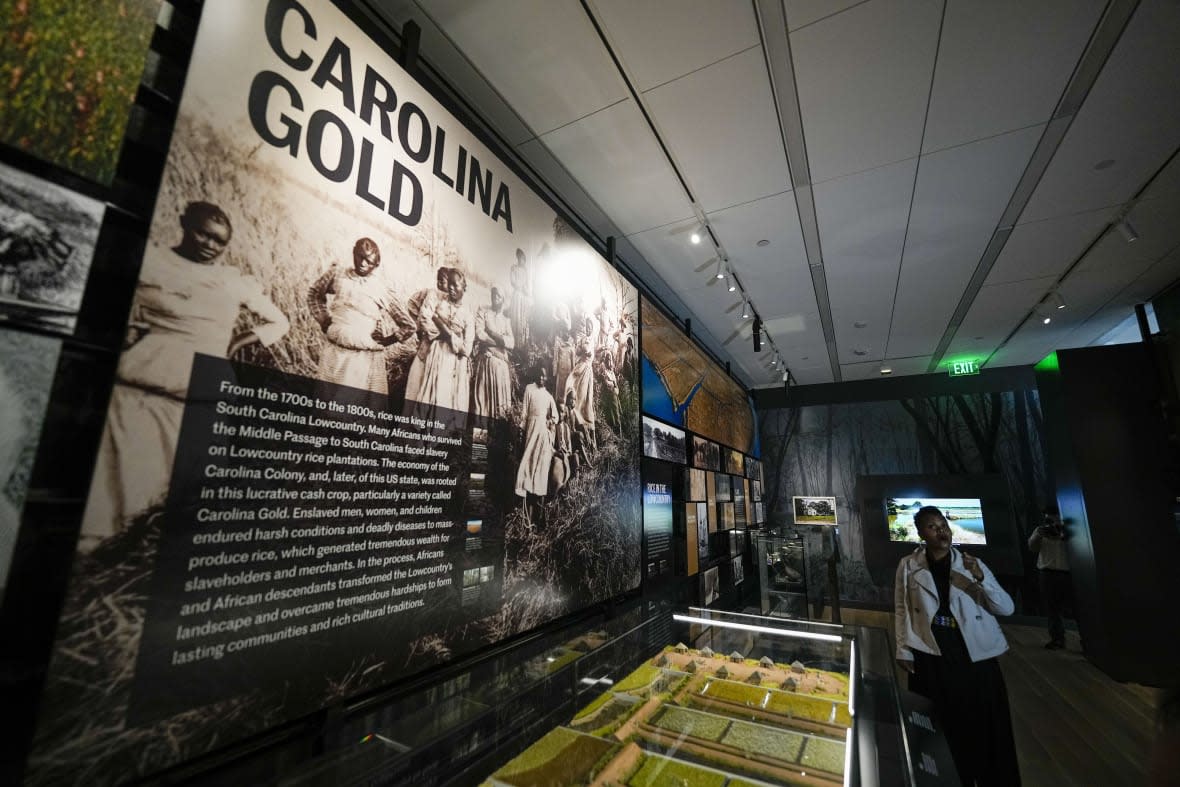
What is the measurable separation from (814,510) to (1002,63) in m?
6.80

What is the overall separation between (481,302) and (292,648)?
1.38 m

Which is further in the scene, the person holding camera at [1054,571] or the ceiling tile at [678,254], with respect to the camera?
the person holding camera at [1054,571]

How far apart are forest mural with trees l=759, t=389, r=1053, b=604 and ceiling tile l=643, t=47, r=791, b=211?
19.4 feet

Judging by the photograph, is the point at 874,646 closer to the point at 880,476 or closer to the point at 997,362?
the point at 880,476

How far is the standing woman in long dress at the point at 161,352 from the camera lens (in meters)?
1.01

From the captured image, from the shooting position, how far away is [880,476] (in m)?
7.46

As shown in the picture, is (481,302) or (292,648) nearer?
(292,648)

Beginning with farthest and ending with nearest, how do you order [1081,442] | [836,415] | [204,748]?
1. [836,415]
2. [1081,442]
3. [204,748]

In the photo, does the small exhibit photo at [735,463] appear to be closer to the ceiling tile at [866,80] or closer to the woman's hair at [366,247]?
the ceiling tile at [866,80]

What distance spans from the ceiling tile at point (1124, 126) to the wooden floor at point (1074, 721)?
127 inches

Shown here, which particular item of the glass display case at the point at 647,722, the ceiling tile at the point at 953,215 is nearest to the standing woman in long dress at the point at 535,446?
the glass display case at the point at 647,722

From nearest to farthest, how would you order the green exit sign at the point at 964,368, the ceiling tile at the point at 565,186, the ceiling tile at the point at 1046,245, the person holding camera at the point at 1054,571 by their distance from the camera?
the ceiling tile at the point at 565,186 → the ceiling tile at the point at 1046,245 → the person holding camera at the point at 1054,571 → the green exit sign at the point at 964,368

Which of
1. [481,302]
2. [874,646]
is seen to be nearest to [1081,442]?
[874,646]

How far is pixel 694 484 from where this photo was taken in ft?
15.3
